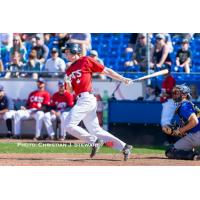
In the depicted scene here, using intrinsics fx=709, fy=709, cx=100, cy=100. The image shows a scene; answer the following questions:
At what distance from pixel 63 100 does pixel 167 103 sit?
9.20 ft

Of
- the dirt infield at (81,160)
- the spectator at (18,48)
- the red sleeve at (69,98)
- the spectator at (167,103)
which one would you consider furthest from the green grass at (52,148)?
the spectator at (18,48)

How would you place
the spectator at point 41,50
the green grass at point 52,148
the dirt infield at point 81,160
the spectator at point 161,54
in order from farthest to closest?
the spectator at point 41,50 < the spectator at point 161,54 < the green grass at point 52,148 < the dirt infield at point 81,160

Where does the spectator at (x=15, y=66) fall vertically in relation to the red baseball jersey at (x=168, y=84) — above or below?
above

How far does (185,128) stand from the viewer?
11820 mm

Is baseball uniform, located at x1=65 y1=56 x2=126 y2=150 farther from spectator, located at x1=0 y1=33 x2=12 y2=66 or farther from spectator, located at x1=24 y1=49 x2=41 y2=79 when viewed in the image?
spectator, located at x1=0 y1=33 x2=12 y2=66

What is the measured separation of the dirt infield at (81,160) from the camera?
1112cm

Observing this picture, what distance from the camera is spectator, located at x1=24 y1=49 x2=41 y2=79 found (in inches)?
727

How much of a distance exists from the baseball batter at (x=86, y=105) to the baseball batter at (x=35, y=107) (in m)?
5.27

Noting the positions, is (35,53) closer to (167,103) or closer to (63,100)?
(63,100)

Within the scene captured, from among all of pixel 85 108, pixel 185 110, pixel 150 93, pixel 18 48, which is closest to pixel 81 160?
pixel 85 108

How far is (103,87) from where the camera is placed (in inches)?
703

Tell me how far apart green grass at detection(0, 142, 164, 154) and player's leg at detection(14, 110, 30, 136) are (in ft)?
5.42

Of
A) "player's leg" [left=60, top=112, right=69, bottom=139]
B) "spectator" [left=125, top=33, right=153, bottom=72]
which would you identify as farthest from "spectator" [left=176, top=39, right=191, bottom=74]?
"player's leg" [left=60, top=112, right=69, bottom=139]

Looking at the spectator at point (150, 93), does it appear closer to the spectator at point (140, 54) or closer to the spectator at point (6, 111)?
the spectator at point (140, 54)
